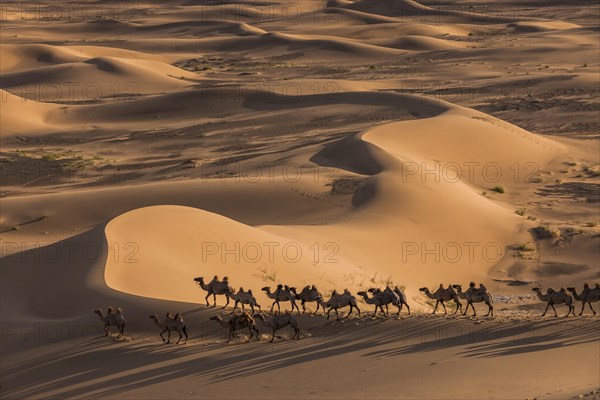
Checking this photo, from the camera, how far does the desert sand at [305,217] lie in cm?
1174

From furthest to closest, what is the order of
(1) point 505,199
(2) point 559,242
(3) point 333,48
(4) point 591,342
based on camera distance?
(3) point 333,48 < (1) point 505,199 < (2) point 559,242 < (4) point 591,342

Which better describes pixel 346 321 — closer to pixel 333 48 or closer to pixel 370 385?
pixel 370 385

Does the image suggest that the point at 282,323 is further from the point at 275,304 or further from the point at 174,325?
the point at 275,304

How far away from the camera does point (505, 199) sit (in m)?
26.1

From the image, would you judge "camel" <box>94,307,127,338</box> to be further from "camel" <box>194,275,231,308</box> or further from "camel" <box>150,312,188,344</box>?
"camel" <box>194,275,231,308</box>

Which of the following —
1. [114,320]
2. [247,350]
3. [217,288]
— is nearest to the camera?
[247,350]

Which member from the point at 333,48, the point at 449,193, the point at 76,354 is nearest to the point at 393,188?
the point at 449,193

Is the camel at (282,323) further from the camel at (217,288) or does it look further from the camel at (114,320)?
the camel at (114,320)

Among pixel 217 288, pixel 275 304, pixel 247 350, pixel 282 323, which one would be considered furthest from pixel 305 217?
pixel 247 350

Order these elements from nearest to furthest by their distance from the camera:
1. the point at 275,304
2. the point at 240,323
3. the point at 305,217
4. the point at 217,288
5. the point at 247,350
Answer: the point at 247,350 < the point at 240,323 < the point at 217,288 < the point at 275,304 < the point at 305,217

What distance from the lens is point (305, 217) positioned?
22.9 m

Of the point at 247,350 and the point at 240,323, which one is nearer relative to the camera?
the point at 247,350

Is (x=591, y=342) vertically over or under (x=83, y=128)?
over

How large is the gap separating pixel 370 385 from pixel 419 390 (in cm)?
56
